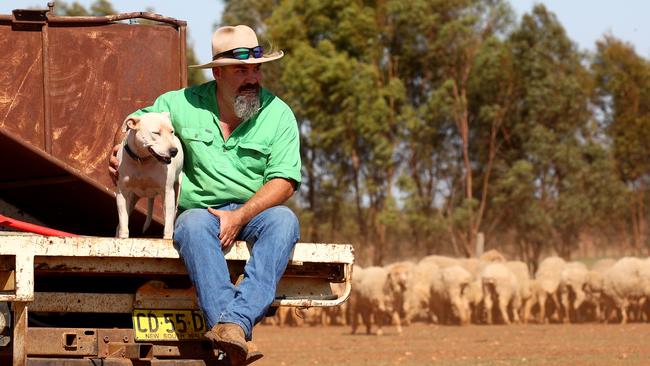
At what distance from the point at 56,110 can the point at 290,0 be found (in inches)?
1526

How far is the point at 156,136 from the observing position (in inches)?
278

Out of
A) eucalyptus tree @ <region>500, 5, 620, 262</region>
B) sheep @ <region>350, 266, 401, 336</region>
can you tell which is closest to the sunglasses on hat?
sheep @ <region>350, 266, 401, 336</region>

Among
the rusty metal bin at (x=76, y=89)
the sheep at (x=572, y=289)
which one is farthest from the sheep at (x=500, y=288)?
the rusty metal bin at (x=76, y=89)

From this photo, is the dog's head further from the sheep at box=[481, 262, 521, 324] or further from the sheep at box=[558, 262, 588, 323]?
the sheep at box=[558, 262, 588, 323]

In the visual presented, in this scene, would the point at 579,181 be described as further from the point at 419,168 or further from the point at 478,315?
the point at 478,315

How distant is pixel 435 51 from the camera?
46094 millimetres

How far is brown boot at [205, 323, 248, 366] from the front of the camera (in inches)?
257

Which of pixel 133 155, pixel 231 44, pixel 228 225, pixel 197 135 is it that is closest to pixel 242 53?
pixel 231 44

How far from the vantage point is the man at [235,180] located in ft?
22.1

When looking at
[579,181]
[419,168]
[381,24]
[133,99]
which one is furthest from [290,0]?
[133,99]

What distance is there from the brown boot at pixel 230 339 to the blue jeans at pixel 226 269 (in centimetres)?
5

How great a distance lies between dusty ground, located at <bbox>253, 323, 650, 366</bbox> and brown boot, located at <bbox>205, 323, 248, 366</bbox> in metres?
9.18

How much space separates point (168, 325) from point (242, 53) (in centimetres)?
155

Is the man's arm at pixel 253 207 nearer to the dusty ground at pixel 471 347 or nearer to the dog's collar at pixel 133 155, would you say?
the dog's collar at pixel 133 155
